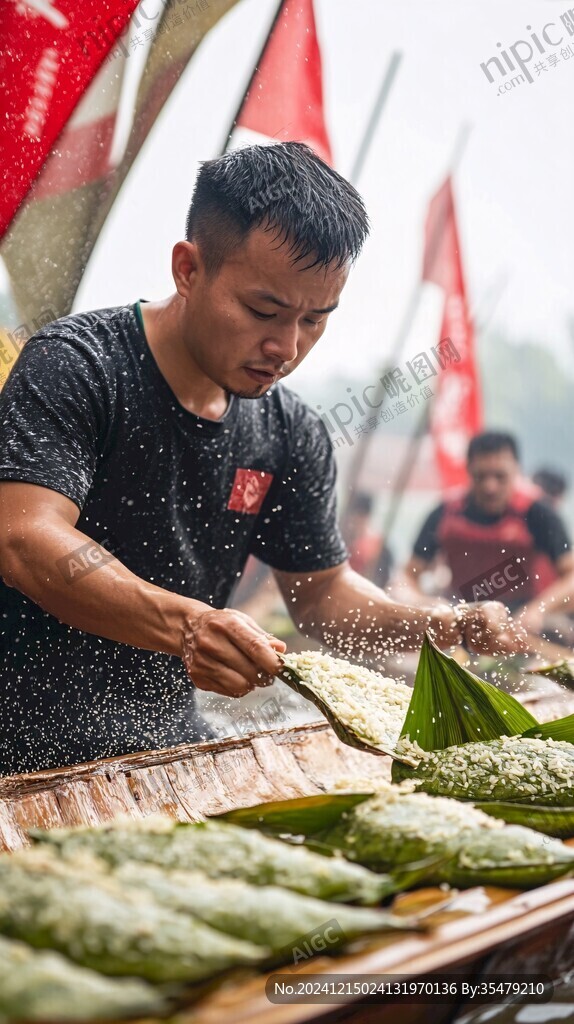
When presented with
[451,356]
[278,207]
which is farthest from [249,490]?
[451,356]

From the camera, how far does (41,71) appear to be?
2.04 meters

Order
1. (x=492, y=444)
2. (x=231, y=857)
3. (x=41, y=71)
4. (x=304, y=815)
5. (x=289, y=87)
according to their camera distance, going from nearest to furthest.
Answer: (x=231, y=857) → (x=304, y=815) → (x=41, y=71) → (x=289, y=87) → (x=492, y=444)

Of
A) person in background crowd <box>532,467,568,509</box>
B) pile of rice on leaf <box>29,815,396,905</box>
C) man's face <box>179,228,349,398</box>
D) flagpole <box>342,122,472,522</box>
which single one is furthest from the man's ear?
person in background crowd <box>532,467,568,509</box>

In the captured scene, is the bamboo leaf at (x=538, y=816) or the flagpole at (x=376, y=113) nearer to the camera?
the bamboo leaf at (x=538, y=816)

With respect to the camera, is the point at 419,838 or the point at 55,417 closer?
the point at 419,838

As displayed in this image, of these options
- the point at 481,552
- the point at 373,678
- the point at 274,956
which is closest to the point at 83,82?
the point at 373,678

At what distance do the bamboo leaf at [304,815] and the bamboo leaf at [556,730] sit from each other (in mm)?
556

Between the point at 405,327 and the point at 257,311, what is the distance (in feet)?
9.42

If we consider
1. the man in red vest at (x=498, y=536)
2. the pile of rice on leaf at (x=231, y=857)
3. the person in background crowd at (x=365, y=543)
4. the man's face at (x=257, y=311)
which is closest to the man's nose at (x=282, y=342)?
the man's face at (x=257, y=311)

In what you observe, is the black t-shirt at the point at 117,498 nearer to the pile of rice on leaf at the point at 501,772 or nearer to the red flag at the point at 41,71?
the red flag at the point at 41,71

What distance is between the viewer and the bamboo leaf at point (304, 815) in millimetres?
1312

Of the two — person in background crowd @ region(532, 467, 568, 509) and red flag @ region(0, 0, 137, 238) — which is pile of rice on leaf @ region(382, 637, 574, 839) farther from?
person in background crowd @ region(532, 467, 568, 509)

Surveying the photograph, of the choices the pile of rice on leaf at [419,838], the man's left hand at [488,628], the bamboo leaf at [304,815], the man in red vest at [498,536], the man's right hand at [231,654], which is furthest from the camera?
the man in red vest at [498,536]

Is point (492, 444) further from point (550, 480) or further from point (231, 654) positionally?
point (231, 654)
